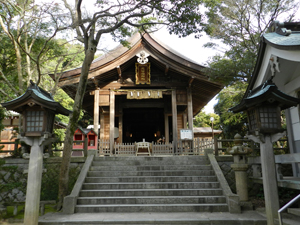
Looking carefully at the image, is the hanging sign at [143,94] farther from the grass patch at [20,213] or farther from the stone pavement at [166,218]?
the stone pavement at [166,218]

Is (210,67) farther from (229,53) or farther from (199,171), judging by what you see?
(199,171)

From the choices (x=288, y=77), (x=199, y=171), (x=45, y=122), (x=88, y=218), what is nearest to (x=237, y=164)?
(x=199, y=171)

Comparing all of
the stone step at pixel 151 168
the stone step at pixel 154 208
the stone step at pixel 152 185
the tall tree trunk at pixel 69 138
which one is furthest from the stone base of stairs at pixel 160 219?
the stone step at pixel 151 168

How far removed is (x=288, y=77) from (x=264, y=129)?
10.2 feet

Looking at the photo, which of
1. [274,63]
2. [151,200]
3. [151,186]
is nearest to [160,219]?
[151,200]

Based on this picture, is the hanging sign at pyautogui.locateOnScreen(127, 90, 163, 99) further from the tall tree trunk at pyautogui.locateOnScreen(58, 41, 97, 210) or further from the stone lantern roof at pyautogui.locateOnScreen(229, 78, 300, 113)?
the stone lantern roof at pyautogui.locateOnScreen(229, 78, 300, 113)

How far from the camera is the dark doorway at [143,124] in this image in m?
18.2

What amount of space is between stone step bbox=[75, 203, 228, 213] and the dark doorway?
1139 cm

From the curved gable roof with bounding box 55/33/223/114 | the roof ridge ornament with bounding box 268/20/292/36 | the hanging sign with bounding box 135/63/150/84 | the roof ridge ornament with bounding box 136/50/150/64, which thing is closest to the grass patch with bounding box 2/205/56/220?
the curved gable roof with bounding box 55/33/223/114

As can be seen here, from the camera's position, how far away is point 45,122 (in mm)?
5902

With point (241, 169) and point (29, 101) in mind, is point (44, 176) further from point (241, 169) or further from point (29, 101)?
point (241, 169)

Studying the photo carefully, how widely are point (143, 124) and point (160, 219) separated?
45.5 ft

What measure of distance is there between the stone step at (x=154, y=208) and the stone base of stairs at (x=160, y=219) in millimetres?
279

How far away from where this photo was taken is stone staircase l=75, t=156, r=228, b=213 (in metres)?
6.75
